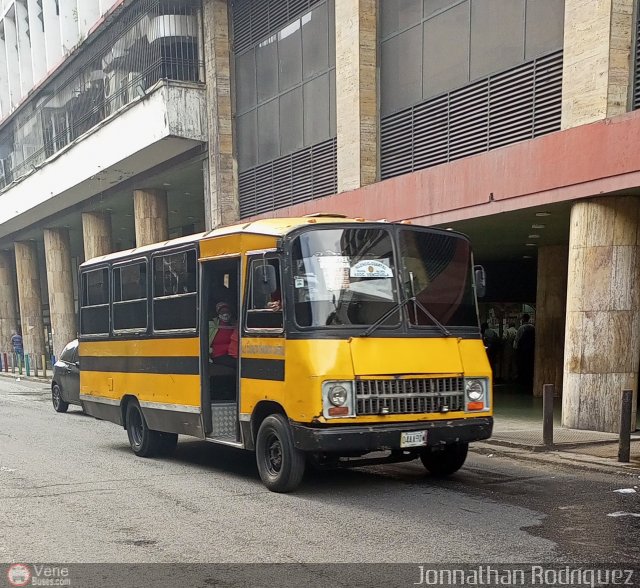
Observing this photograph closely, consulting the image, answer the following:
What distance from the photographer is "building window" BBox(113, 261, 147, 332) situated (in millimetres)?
11227

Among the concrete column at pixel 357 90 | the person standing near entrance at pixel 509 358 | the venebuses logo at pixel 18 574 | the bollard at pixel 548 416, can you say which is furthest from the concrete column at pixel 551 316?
the venebuses logo at pixel 18 574

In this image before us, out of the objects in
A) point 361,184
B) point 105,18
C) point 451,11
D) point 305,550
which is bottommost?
point 305,550

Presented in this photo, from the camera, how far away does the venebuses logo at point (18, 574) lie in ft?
18.1

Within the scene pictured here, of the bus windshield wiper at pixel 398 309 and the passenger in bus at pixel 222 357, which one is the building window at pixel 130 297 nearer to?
the passenger in bus at pixel 222 357

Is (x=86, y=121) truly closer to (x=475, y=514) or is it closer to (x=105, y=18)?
(x=105, y=18)

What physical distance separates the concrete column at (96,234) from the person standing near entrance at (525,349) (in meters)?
18.0

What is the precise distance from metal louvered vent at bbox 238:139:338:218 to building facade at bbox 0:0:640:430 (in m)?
0.06

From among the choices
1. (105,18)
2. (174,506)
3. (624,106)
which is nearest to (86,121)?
(105,18)

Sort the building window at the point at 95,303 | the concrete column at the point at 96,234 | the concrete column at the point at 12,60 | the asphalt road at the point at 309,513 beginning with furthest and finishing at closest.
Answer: the concrete column at the point at 12,60, the concrete column at the point at 96,234, the building window at the point at 95,303, the asphalt road at the point at 309,513

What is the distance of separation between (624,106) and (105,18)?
2051cm

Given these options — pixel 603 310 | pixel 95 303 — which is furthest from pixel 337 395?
pixel 603 310

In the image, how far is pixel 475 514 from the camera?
7246 mm

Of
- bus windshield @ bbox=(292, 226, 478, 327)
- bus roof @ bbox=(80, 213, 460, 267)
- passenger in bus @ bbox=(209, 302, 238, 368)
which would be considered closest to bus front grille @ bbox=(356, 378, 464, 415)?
Result: bus windshield @ bbox=(292, 226, 478, 327)

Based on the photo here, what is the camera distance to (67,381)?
17906mm
